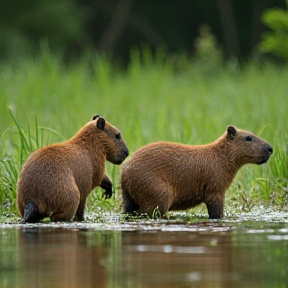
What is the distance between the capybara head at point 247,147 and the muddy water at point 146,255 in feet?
3.49

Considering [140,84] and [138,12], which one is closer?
[140,84]

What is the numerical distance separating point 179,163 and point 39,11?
64.4 ft

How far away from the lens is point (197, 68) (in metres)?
17.7

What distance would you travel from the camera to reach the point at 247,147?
25.4 ft

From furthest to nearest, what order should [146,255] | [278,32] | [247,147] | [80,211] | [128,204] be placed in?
[278,32] < [247,147] < [128,204] < [80,211] < [146,255]

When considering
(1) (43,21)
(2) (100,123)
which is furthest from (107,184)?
(1) (43,21)

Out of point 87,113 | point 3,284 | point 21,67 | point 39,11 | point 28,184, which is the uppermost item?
point 39,11

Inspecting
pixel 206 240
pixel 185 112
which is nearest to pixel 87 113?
pixel 185 112

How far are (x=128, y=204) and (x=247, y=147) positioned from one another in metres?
1.04

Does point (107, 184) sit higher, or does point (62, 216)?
point (107, 184)

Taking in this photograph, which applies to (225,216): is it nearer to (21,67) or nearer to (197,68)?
(21,67)

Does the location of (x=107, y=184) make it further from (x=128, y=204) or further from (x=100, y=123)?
(x=100, y=123)

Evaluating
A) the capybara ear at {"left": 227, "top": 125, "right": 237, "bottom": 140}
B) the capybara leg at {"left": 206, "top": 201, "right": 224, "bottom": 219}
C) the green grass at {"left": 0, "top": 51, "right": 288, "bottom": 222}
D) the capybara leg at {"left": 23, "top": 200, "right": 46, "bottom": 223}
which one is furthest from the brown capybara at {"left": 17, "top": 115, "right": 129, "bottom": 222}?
the capybara ear at {"left": 227, "top": 125, "right": 237, "bottom": 140}

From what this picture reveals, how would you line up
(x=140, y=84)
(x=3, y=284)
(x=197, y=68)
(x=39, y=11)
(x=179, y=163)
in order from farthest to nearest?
(x=39, y=11)
(x=197, y=68)
(x=140, y=84)
(x=179, y=163)
(x=3, y=284)
